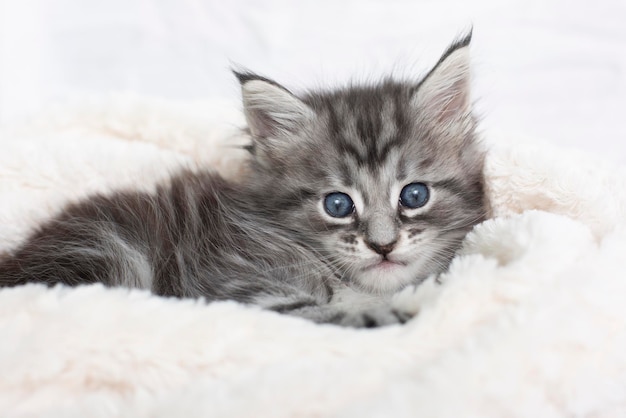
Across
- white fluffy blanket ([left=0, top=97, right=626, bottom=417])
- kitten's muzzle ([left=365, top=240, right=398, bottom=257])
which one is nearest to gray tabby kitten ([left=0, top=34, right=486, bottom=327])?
kitten's muzzle ([left=365, top=240, right=398, bottom=257])

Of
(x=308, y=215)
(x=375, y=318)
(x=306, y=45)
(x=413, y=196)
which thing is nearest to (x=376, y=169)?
(x=413, y=196)

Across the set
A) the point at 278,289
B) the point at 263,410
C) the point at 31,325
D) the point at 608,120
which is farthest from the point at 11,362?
the point at 608,120

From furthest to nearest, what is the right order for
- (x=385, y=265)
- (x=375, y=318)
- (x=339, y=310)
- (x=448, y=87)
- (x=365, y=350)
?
(x=448, y=87)
(x=385, y=265)
(x=339, y=310)
(x=375, y=318)
(x=365, y=350)

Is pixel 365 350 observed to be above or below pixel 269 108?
below

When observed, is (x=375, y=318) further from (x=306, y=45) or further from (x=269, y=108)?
(x=306, y=45)

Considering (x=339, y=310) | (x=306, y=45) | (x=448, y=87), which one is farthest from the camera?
(x=306, y=45)

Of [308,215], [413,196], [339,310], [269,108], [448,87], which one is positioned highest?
[448,87]
